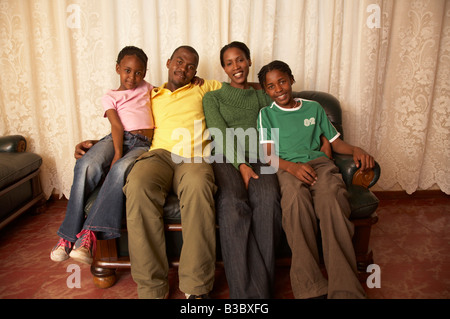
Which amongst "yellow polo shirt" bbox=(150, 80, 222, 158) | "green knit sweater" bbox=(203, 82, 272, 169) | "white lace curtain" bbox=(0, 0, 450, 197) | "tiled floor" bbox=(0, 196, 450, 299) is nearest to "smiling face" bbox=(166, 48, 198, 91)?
"yellow polo shirt" bbox=(150, 80, 222, 158)

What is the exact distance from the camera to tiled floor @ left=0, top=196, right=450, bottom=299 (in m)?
1.46

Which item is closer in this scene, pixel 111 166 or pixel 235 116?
pixel 111 166

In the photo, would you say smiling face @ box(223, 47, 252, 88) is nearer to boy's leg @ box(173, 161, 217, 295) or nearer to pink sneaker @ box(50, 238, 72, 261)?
boy's leg @ box(173, 161, 217, 295)

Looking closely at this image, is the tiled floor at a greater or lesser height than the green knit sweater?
lesser

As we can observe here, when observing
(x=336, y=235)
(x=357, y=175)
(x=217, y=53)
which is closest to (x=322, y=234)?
(x=336, y=235)

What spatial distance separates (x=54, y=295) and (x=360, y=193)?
1518mm

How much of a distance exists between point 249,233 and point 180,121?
Result: 2.49 feet

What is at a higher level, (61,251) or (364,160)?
(364,160)

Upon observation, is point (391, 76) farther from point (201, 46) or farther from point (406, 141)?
point (201, 46)

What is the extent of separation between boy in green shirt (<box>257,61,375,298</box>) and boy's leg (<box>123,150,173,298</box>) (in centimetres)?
57

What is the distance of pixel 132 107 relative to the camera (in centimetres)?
177

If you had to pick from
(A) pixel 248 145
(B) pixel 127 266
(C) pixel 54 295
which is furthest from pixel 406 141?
(C) pixel 54 295

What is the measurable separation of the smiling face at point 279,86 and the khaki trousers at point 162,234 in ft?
2.13

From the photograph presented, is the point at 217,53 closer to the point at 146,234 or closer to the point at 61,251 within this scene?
the point at 146,234
